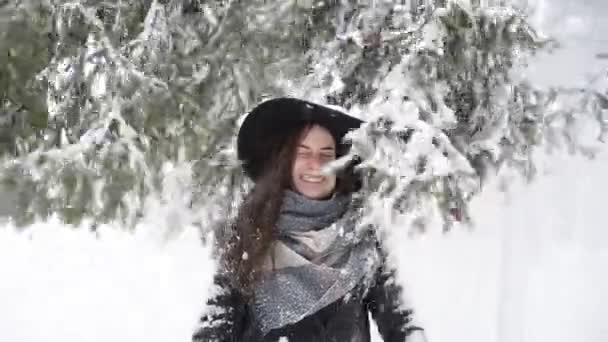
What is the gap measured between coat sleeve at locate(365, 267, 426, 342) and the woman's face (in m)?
0.20

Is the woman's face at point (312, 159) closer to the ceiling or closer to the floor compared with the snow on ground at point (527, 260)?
closer to the ceiling

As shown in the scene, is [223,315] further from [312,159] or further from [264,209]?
[312,159]

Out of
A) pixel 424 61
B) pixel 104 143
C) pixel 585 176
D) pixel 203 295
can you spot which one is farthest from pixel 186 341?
pixel 585 176

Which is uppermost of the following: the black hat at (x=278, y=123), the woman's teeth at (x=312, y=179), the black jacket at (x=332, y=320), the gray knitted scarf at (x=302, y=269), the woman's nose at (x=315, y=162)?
the black hat at (x=278, y=123)

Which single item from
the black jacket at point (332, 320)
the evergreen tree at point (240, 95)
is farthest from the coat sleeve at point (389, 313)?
the evergreen tree at point (240, 95)

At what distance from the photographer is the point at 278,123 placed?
1.24 metres

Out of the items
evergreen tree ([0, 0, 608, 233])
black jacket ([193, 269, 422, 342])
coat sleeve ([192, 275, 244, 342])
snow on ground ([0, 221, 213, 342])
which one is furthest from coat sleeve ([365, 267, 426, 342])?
snow on ground ([0, 221, 213, 342])

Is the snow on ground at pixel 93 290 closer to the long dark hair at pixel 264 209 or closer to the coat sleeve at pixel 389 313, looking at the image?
the long dark hair at pixel 264 209

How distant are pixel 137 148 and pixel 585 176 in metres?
0.82

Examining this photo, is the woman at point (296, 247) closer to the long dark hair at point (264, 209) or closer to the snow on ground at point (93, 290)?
the long dark hair at point (264, 209)

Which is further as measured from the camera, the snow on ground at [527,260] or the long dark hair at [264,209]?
the snow on ground at [527,260]

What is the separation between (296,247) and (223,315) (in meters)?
0.17

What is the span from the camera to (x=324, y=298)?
1.26m

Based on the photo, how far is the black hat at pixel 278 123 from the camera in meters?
1.24
